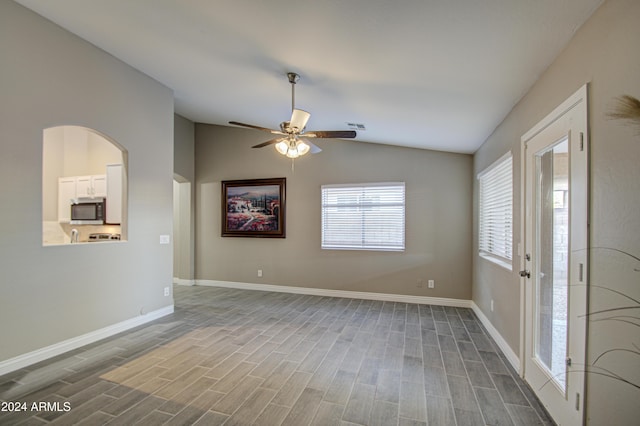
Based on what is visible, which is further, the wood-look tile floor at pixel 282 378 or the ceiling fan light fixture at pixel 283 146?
the ceiling fan light fixture at pixel 283 146

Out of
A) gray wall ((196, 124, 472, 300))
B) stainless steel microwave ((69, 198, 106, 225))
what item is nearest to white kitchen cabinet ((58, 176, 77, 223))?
stainless steel microwave ((69, 198, 106, 225))

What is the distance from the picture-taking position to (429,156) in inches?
203

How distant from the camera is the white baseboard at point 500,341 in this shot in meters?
2.80

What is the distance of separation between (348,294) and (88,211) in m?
4.43

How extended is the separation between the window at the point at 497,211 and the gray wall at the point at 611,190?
1485 millimetres

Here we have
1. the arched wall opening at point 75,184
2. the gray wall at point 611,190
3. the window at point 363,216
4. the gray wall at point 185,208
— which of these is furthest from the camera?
the gray wall at point 185,208

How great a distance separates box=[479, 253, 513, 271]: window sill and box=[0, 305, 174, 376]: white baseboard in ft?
15.2

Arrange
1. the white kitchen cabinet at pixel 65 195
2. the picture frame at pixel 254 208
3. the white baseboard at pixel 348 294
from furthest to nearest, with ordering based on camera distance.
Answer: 1. the picture frame at pixel 254 208
2. the white baseboard at pixel 348 294
3. the white kitchen cabinet at pixel 65 195

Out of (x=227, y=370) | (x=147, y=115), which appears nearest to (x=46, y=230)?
(x=147, y=115)

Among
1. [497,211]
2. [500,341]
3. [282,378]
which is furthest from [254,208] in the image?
[500,341]

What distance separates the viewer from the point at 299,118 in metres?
3.07

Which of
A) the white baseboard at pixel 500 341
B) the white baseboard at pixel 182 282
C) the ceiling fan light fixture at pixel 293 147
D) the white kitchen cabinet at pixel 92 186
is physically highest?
the ceiling fan light fixture at pixel 293 147

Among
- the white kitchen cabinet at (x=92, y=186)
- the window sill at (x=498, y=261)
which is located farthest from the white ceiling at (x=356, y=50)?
the white kitchen cabinet at (x=92, y=186)

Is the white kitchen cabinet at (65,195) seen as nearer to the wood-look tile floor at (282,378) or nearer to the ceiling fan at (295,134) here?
the wood-look tile floor at (282,378)
